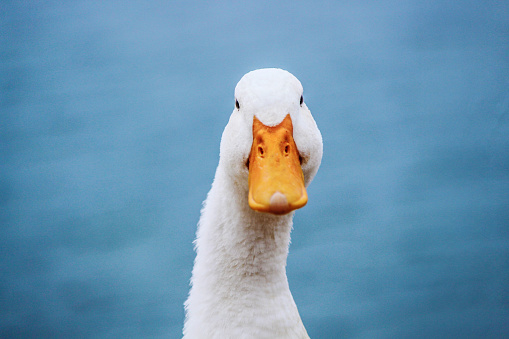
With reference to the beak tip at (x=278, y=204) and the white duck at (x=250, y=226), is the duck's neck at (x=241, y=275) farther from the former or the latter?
the beak tip at (x=278, y=204)

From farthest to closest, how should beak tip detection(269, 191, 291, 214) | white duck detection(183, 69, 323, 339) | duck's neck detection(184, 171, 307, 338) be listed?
duck's neck detection(184, 171, 307, 338)
white duck detection(183, 69, 323, 339)
beak tip detection(269, 191, 291, 214)

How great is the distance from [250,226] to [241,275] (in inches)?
5.4

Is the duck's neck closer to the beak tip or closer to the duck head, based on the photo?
the duck head

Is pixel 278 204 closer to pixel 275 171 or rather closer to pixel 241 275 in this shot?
pixel 275 171

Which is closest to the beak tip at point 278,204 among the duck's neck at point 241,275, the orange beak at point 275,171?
the orange beak at point 275,171

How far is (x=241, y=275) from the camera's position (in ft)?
3.36

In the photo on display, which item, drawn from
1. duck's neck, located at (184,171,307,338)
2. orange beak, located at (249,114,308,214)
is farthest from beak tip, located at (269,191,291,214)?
duck's neck, located at (184,171,307,338)

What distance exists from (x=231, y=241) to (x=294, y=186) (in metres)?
0.35

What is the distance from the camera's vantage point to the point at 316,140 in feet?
2.99

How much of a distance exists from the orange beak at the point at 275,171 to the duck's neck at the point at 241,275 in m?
0.20

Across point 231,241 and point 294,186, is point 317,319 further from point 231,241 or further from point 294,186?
point 294,186

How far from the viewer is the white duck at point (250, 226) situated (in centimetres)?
82

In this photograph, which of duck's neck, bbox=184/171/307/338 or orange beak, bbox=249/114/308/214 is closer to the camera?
orange beak, bbox=249/114/308/214

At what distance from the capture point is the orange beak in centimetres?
70
